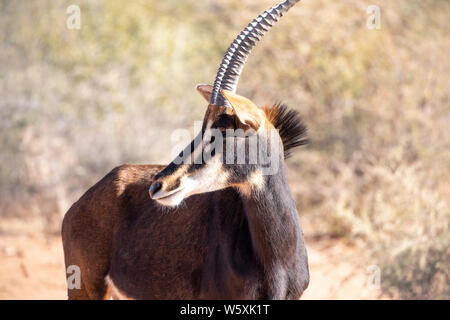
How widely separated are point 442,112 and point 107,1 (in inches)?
294

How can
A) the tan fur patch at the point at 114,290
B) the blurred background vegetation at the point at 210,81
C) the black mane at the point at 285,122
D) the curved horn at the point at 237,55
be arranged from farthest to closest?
the blurred background vegetation at the point at 210,81 → the tan fur patch at the point at 114,290 → the black mane at the point at 285,122 → the curved horn at the point at 237,55

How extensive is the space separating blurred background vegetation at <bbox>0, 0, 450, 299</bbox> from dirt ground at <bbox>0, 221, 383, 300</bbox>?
0.48 metres

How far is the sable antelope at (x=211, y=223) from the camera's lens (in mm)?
3699

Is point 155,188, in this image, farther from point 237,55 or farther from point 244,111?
point 237,55

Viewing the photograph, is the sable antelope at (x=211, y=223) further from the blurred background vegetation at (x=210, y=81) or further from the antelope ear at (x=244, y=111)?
the blurred background vegetation at (x=210, y=81)

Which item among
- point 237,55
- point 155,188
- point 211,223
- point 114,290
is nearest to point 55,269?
point 114,290

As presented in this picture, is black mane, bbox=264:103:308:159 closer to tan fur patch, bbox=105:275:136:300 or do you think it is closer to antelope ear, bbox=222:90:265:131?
antelope ear, bbox=222:90:265:131

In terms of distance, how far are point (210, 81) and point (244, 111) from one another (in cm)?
827

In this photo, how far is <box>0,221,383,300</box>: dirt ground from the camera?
24.4 feet

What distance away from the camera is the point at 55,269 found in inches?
343

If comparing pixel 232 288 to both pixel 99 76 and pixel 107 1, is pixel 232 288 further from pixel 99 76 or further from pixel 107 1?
pixel 107 1

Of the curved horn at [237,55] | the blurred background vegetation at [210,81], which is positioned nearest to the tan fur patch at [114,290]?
the curved horn at [237,55]

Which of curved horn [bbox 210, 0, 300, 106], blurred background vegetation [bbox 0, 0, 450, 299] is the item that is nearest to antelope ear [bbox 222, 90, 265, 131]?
curved horn [bbox 210, 0, 300, 106]
